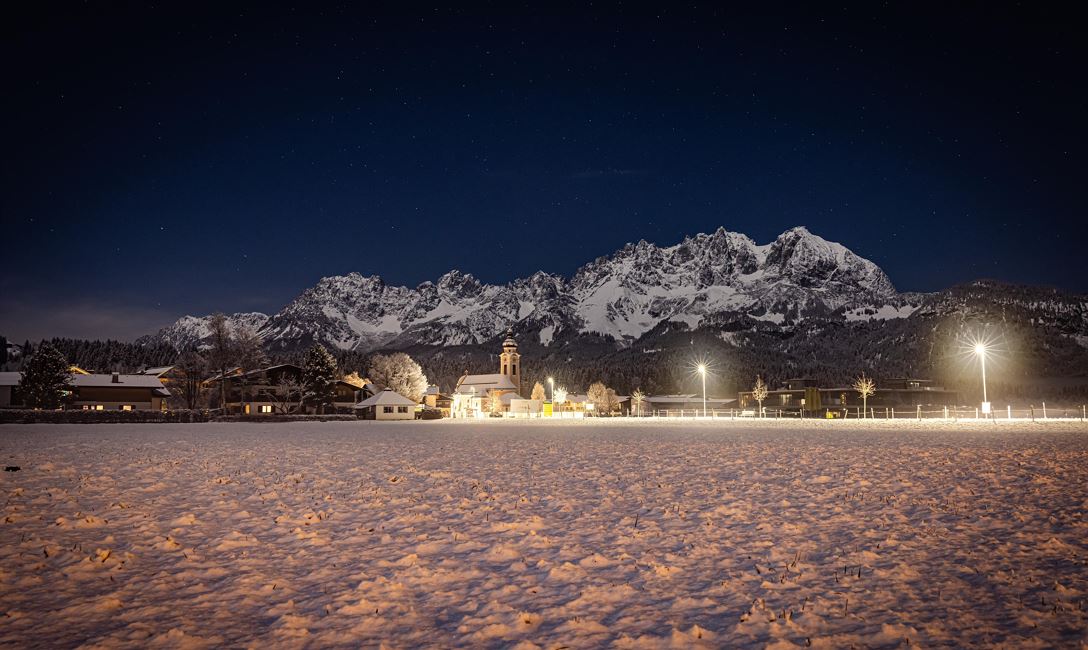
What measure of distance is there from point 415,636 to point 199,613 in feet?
9.26

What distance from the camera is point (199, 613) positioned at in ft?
25.2

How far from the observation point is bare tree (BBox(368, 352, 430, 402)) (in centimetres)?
13025

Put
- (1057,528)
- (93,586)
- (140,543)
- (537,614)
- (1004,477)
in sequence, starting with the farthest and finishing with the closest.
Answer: (1004,477), (1057,528), (140,543), (93,586), (537,614)

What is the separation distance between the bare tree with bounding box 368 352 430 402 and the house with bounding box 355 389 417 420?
23.5m

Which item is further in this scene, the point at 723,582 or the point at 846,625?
the point at 723,582

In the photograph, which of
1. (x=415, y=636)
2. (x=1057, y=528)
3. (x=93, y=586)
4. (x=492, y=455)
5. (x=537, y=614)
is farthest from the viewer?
(x=492, y=455)

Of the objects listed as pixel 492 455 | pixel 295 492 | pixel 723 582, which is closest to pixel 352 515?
pixel 295 492

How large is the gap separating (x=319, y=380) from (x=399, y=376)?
110 feet

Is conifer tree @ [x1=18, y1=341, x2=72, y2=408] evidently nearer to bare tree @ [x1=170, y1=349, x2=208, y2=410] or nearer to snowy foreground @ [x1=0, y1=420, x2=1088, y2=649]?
bare tree @ [x1=170, y1=349, x2=208, y2=410]

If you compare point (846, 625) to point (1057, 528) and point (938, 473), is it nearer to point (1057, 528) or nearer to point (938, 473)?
point (1057, 528)

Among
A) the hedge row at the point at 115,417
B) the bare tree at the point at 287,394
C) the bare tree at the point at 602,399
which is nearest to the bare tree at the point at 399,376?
the bare tree at the point at 287,394

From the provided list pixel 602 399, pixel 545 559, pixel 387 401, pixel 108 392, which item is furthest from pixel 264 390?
pixel 545 559

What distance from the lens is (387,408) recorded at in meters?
104

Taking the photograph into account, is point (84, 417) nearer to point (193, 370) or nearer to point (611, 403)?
point (193, 370)
